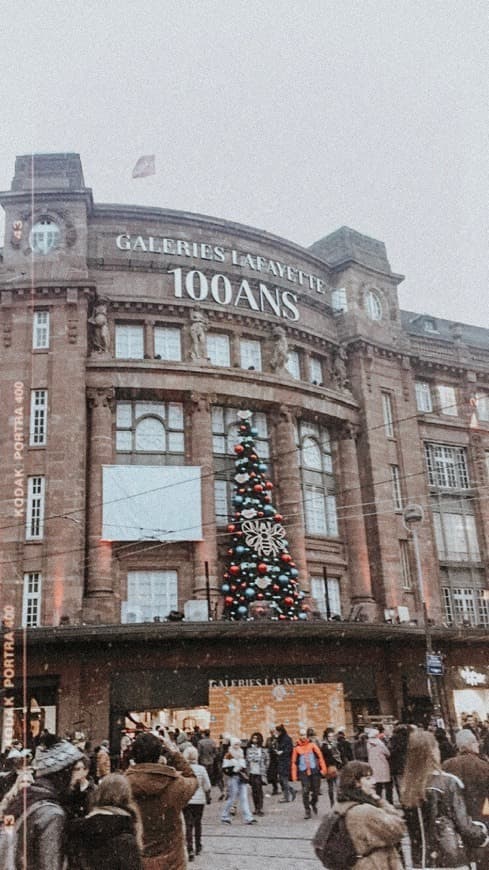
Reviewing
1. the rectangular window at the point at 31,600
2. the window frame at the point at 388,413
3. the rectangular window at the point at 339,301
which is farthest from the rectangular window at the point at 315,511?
the rectangular window at the point at 31,600

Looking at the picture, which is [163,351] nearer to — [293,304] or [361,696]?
[293,304]

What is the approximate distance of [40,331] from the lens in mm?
32219

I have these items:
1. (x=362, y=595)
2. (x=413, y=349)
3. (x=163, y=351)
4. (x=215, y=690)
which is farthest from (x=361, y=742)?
(x=413, y=349)

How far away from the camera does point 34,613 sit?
28.5 metres

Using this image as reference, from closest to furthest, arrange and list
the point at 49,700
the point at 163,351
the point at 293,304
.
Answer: the point at 49,700
the point at 163,351
the point at 293,304

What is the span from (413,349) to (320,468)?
9771 millimetres

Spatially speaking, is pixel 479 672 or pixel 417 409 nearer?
pixel 479 672

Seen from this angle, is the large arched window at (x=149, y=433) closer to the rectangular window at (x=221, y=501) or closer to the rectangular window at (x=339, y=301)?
the rectangular window at (x=221, y=501)

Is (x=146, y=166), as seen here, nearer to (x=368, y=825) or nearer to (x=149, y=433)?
(x=149, y=433)

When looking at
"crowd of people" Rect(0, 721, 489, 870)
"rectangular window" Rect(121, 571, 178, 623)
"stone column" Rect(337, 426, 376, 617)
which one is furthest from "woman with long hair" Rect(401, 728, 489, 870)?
"stone column" Rect(337, 426, 376, 617)

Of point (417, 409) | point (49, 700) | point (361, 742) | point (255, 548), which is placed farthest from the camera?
point (417, 409)

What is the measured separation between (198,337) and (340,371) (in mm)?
7885

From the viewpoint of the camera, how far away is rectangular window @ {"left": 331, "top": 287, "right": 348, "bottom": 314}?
3969 centimetres

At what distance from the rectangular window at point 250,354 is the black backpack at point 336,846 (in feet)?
101
